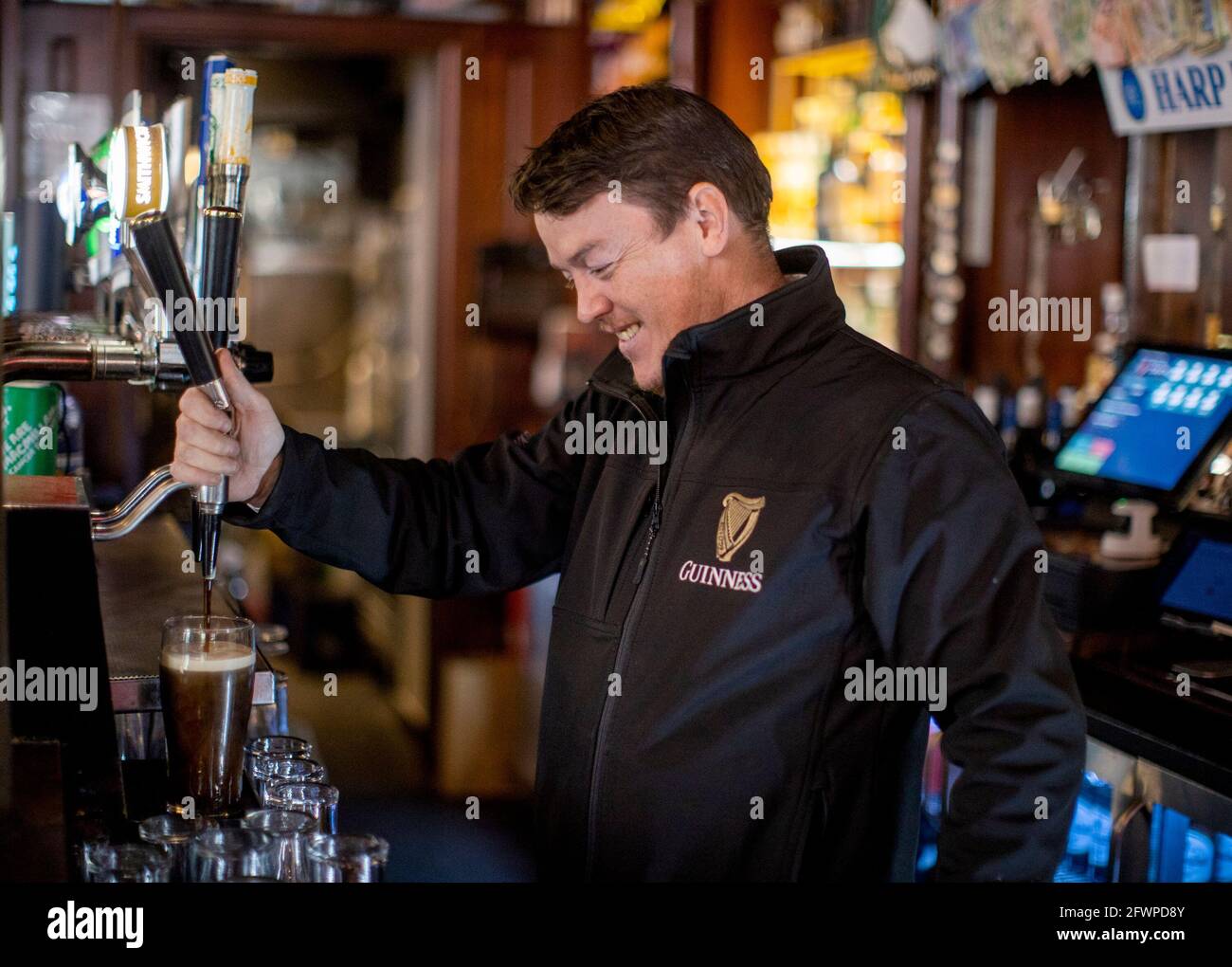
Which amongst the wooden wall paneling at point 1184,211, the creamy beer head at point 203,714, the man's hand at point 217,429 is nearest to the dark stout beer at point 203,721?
the creamy beer head at point 203,714

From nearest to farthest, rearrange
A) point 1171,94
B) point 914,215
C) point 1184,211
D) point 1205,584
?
1. point 1205,584
2. point 1171,94
3. point 1184,211
4. point 914,215

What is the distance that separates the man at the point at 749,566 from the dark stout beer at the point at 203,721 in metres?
0.21

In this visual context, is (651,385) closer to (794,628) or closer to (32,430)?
(794,628)

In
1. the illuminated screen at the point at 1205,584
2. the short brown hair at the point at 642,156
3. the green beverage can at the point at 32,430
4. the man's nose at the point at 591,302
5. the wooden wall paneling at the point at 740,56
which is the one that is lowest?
the illuminated screen at the point at 1205,584

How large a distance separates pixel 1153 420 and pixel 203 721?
6.60 ft

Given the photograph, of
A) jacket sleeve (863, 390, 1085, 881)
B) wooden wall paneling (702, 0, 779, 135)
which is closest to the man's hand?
jacket sleeve (863, 390, 1085, 881)

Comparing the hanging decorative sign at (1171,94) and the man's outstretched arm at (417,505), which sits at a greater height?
the hanging decorative sign at (1171,94)

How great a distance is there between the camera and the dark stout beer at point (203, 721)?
1.42 m

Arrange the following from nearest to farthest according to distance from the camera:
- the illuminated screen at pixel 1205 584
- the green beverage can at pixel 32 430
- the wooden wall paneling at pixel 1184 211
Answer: the green beverage can at pixel 32 430, the illuminated screen at pixel 1205 584, the wooden wall paneling at pixel 1184 211

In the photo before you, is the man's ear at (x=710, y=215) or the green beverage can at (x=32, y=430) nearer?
the man's ear at (x=710, y=215)

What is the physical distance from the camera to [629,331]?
1.72 metres

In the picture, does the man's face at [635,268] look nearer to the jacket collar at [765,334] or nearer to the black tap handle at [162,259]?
the jacket collar at [765,334]

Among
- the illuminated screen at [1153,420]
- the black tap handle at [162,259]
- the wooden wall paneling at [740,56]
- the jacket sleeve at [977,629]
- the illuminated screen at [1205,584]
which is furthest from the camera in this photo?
the wooden wall paneling at [740,56]

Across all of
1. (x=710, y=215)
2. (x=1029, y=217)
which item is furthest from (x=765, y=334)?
(x=1029, y=217)
